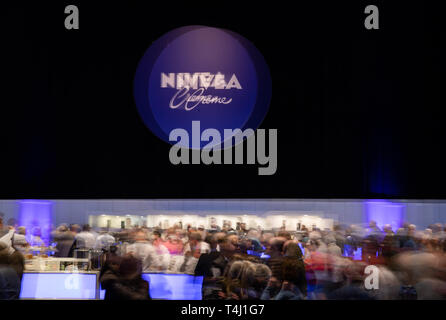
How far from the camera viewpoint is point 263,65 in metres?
5.21

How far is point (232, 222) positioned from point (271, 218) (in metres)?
0.43

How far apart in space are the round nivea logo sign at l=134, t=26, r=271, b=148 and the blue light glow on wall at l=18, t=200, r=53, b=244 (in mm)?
1406

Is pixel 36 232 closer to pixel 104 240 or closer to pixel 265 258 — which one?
pixel 104 240

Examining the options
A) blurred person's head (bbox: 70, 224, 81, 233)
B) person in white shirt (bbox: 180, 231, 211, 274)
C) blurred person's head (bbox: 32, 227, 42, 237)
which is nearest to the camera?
person in white shirt (bbox: 180, 231, 211, 274)

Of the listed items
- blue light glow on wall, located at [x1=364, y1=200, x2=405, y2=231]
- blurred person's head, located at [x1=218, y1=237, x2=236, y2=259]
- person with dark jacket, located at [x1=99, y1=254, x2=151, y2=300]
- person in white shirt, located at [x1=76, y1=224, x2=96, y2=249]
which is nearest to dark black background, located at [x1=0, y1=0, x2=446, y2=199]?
blue light glow on wall, located at [x1=364, y1=200, x2=405, y2=231]

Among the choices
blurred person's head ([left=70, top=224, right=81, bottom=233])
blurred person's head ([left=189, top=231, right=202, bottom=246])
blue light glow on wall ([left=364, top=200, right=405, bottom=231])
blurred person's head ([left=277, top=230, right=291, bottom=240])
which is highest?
blue light glow on wall ([left=364, top=200, right=405, bottom=231])

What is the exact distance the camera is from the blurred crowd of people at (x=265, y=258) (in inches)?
Result: 153

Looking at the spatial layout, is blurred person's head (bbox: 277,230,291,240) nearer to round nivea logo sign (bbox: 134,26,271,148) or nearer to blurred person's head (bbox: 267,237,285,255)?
blurred person's head (bbox: 267,237,285,255)

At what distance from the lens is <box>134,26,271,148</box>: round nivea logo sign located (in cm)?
513

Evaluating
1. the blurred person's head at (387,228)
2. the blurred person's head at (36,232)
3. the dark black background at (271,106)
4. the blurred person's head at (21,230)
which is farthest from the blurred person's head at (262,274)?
the blurred person's head at (21,230)

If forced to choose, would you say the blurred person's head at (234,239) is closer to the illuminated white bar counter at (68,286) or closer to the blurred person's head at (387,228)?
the illuminated white bar counter at (68,286)
